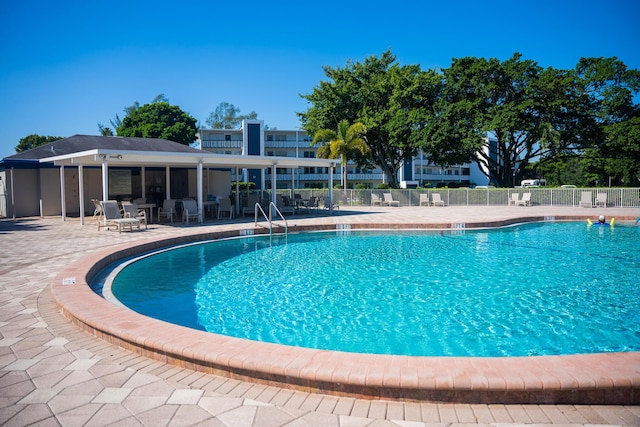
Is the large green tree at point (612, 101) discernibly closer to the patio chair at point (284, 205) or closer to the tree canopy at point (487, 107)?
the tree canopy at point (487, 107)

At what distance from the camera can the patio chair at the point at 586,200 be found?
86.8 ft

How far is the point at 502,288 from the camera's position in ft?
26.0

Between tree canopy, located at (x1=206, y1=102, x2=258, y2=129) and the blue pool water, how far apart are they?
219 ft

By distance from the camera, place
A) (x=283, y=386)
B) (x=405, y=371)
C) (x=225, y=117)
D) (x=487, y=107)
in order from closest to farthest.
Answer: (x=405, y=371) < (x=283, y=386) < (x=487, y=107) < (x=225, y=117)

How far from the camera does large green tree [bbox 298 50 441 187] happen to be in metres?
30.8

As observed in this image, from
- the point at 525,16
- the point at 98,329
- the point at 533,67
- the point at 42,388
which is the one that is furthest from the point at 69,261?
the point at 533,67

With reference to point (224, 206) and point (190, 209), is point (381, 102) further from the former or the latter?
point (190, 209)

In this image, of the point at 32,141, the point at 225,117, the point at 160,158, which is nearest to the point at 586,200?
the point at 160,158

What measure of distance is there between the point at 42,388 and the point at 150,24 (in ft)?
62.7

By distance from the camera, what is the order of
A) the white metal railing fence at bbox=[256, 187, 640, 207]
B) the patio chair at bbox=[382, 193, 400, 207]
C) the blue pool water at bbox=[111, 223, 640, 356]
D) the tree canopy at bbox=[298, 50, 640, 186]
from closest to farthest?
the blue pool water at bbox=[111, 223, 640, 356], the white metal railing fence at bbox=[256, 187, 640, 207], the patio chair at bbox=[382, 193, 400, 207], the tree canopy at bbox=[298, 50, 640, 186]

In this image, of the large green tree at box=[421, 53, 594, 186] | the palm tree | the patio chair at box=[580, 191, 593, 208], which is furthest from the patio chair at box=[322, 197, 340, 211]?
the patio chair at box=[580, 191, 593, 208]

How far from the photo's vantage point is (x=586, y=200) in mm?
26547

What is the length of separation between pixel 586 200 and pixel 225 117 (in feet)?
205

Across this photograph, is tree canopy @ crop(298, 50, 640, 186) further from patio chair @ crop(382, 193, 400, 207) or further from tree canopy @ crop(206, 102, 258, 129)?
tree canopy @ crop(206, 102, 258, 129)
